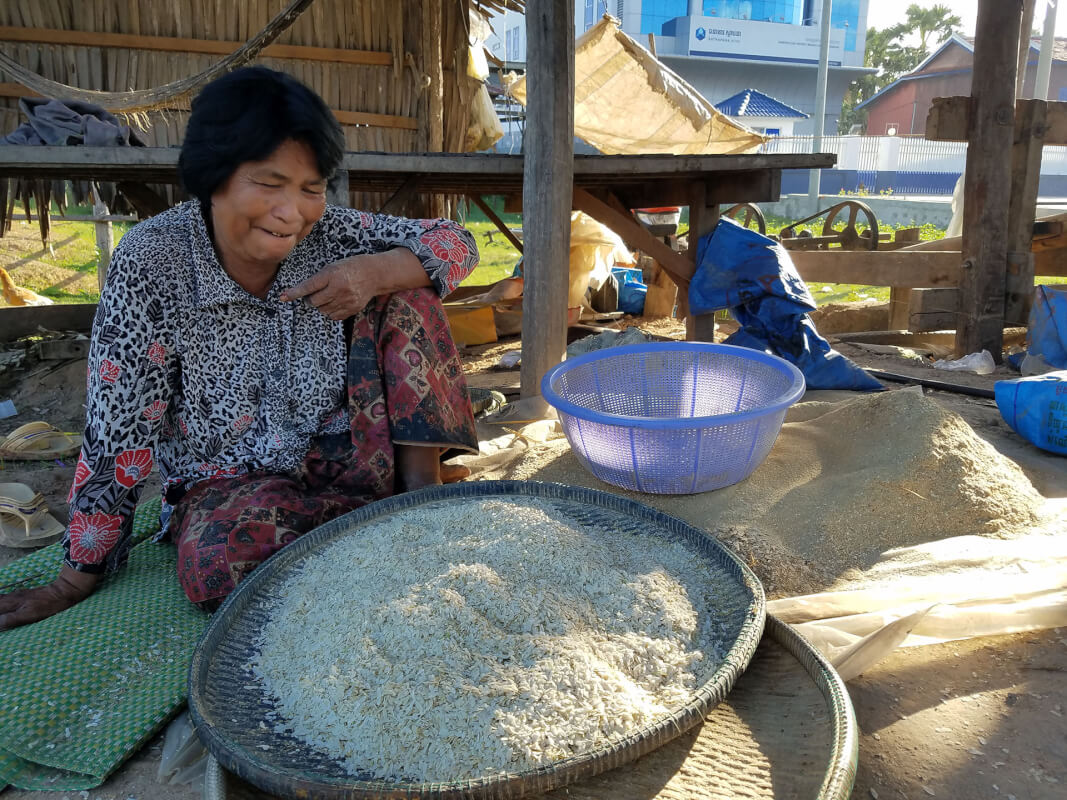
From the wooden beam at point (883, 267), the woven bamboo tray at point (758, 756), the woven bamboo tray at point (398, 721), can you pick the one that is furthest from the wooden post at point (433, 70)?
the woven bamboo tray at point (758, 756)

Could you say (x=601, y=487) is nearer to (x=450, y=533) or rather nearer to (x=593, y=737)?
(x=450, y=533)

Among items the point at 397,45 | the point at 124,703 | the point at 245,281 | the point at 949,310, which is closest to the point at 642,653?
the point at 124,703

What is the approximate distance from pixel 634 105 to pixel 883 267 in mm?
2879

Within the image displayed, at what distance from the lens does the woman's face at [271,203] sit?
4.76 ft

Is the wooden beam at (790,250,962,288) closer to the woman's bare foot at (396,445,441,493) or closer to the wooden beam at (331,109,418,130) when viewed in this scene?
the wooden beam at (331,109,418,130)

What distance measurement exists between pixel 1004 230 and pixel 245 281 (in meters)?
3.65

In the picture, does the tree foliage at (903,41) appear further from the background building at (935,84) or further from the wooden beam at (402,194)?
the wooden beam at (402,194)

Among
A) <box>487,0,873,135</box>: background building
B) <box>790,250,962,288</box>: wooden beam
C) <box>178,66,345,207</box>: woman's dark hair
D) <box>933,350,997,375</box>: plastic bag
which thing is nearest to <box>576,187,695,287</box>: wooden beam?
<box>790,250,962,288</box>: wooden beam

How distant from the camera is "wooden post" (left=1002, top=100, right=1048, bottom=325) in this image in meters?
3.86

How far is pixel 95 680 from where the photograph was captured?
143 cm

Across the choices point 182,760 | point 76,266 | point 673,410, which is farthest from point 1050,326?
point 76,266

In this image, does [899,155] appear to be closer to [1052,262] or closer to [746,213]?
[746,213]

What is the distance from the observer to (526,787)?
978 millimetres

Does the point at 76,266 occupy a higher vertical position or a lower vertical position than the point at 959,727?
higher
